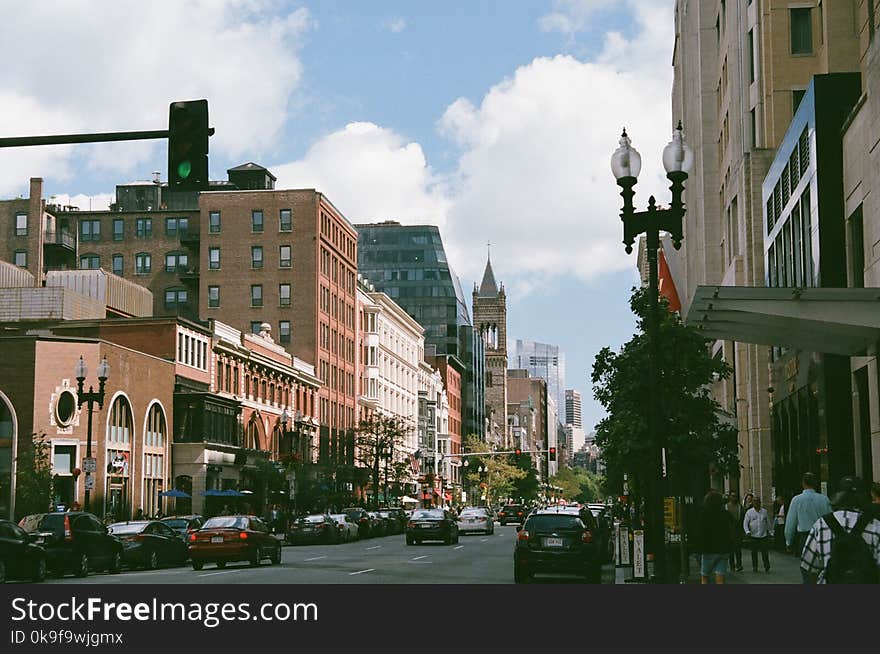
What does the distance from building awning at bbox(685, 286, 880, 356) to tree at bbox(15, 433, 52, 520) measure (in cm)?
3295

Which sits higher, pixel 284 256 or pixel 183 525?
pixel 284 256

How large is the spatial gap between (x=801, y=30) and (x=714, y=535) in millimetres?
30226

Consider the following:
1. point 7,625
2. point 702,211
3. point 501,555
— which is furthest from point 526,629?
point 702,211

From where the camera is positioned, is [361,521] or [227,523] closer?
[227,523]

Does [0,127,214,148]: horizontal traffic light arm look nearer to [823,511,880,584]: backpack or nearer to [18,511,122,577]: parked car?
[823,511,880,584]: backpack

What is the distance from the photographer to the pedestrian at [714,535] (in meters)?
20.1

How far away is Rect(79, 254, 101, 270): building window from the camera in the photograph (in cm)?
10306

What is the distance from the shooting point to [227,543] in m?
32.8

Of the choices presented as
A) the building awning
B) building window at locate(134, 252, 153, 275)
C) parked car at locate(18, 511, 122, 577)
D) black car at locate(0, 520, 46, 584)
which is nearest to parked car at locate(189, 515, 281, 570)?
parked car at locate(18, 511, 122, 577)

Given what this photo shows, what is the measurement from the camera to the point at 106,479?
58.4 m

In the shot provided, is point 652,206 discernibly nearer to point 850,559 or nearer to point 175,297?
point 850,559

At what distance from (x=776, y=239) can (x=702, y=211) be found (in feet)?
82.3

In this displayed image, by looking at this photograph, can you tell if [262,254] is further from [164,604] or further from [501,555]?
[164,604]

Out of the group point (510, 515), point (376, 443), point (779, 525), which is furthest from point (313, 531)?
point (510, 515)
